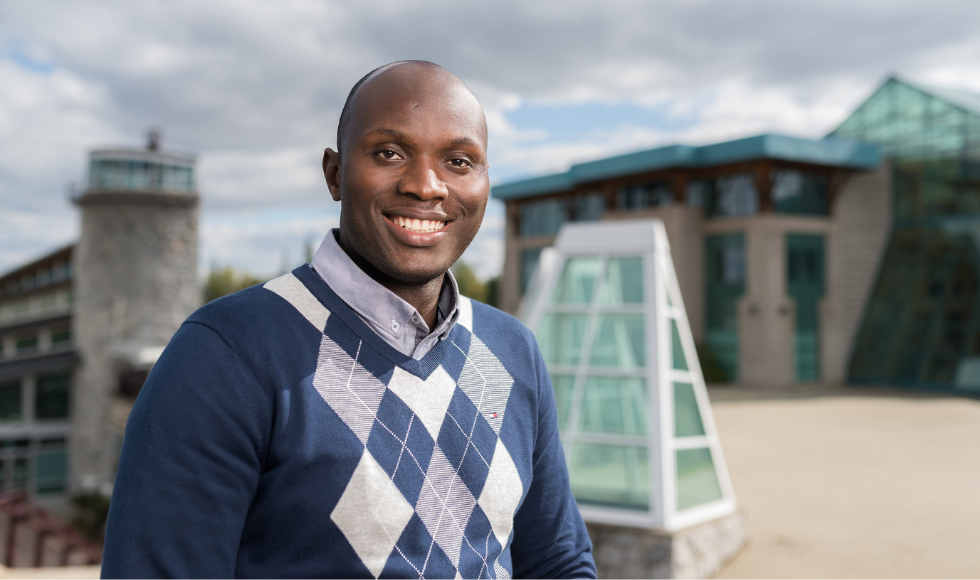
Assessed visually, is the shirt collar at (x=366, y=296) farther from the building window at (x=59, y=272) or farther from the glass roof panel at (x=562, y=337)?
the building window at (x=59, y=272)

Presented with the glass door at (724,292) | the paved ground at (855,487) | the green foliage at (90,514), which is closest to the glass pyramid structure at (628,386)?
the paved ground at (855,487)

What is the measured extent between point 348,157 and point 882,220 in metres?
30.0

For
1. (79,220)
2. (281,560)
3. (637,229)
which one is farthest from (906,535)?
(79,220)

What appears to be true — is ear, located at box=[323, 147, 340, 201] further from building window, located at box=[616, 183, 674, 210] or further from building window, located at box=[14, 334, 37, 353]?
building window, located at box=[14, 334, 37, 353]

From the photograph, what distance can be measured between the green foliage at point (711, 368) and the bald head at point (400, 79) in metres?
25.4

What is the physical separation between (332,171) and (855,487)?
12.2m

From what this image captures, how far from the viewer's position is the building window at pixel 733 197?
25.8 m

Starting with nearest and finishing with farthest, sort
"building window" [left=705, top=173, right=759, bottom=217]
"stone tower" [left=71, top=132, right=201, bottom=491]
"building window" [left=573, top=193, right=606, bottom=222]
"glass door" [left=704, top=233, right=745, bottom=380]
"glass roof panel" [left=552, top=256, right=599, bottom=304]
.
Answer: "glass roof panel" [left=552, top=256, right=599, bottom=304]
"stone tower" [left=71, top=132, right=201, bottom=491]
"building window" [left=705, top=173, right=759, bottom=217]
"glass door" [left=704, top=233, right=745, bottom=380]
"building window" [left=573, top=193, right=606, bottom=222]

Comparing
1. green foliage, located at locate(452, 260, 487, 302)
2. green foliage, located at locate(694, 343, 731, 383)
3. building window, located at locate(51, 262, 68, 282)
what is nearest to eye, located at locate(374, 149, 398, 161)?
green foliage, located at locate(694, 343, 731, 383)

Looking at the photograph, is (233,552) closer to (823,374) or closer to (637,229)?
(637,229)

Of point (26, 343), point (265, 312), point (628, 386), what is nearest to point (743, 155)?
point (628, 386)

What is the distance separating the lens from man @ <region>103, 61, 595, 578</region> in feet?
4.23

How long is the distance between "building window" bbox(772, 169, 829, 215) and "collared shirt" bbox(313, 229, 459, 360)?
26237 mm

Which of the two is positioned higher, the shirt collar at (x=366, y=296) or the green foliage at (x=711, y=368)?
the shirt collar at (x=366, y=296)
